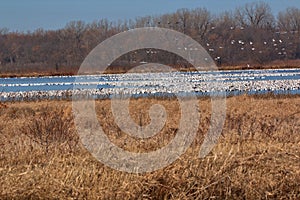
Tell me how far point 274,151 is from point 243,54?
188 ft

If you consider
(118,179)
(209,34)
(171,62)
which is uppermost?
(209,34)

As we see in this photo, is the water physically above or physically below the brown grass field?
above

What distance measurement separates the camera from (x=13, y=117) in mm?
15234

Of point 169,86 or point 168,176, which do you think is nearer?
point 168,176

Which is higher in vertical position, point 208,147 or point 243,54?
point 243,54

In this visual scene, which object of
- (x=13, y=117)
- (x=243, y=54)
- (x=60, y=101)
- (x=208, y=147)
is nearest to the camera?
(x=208, y=147)

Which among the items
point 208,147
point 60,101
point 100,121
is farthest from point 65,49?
point 208,147

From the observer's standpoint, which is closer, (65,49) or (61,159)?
(61,159)

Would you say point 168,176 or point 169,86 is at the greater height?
point 169,86

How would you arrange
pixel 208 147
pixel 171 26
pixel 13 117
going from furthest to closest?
pixel 171 26, pixel 13 117, pixel 208 147

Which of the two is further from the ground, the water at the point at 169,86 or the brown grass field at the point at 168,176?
the water at the point at 169,86

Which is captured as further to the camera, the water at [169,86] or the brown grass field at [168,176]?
the water at [169,86]

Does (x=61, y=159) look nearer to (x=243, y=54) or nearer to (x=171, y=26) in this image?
(x=243, y=54)

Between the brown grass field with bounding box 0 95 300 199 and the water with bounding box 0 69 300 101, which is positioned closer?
the brown grass field with bounding box 0 95 300 199
